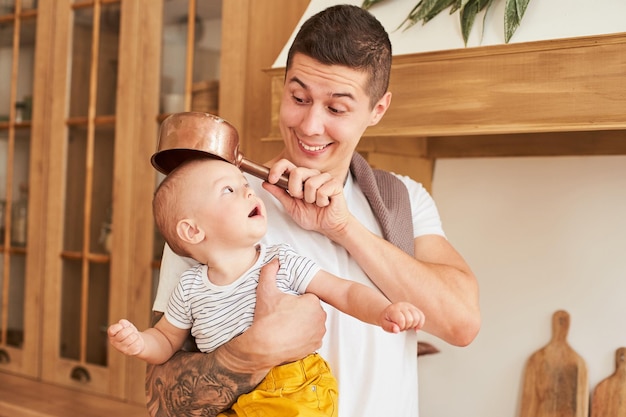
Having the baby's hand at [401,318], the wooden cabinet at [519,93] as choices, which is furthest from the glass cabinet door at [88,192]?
the baby's hand at [401,318]

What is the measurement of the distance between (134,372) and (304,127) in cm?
160

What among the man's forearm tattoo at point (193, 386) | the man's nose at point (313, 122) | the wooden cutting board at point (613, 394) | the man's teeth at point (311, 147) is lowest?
the wooden cutting board at point (613, 394)

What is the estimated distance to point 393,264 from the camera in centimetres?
140

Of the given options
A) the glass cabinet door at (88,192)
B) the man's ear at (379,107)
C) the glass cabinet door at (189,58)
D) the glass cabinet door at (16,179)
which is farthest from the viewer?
the glass cabinet door at (16,179)

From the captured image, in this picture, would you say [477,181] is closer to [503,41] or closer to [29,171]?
[503,41]

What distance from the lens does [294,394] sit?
1.20 metres

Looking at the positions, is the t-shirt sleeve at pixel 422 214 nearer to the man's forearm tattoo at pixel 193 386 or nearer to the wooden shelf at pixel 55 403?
the man's forearm tattoo at pixel 193 386

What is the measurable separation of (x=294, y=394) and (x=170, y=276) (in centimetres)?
33

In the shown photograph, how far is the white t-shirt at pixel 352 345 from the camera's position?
1.37 meters

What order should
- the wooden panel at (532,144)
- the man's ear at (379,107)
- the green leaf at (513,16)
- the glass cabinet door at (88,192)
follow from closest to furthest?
the man's ear at (379,107)
the green leaf at (513,16)
the wooden panel at (532,144)
the glass cabinet door at (88,192)

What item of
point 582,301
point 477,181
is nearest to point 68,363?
point 477,181

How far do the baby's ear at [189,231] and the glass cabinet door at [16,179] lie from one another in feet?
6.54

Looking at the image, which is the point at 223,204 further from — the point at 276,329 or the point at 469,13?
the point at 469,13

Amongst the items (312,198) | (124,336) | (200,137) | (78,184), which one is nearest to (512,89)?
(312,198)
